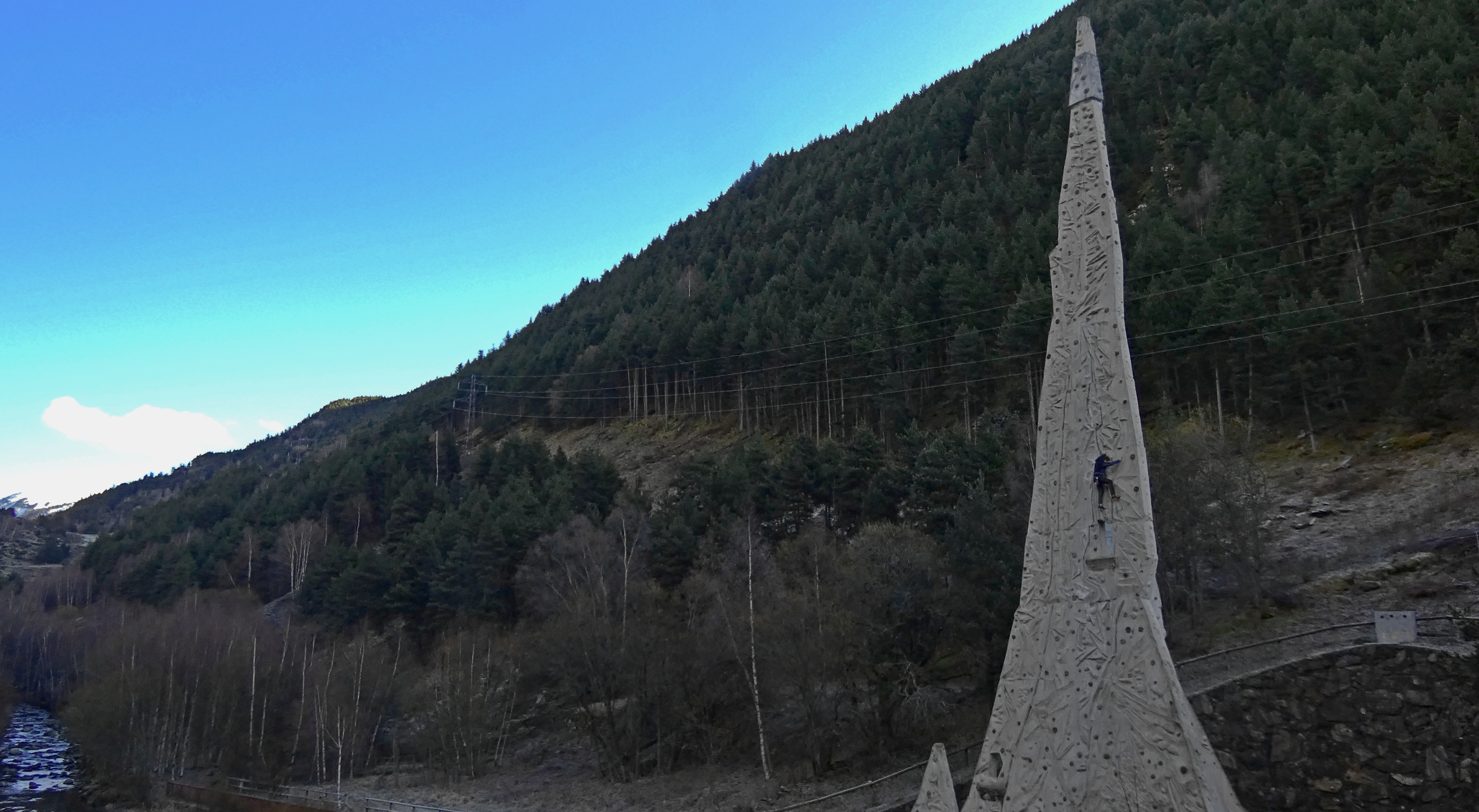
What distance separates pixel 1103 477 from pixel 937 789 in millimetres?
5138

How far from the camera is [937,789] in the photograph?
12336mm

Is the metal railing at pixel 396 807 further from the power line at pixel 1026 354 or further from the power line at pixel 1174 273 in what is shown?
the power line at pixel 1026 354

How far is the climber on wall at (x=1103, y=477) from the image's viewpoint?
11062 mm

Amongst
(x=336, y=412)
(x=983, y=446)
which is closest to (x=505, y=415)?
(x=983, y=446)

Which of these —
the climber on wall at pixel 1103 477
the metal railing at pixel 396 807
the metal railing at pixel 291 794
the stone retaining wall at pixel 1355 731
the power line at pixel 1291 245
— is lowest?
the metal railing at pixel 291 794

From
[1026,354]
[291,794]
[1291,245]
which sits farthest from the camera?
[1026,354]

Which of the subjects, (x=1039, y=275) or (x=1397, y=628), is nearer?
(x=1397, y=628)

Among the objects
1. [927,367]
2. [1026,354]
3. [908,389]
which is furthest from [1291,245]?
[908,389]

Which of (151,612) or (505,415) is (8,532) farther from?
(151,612)

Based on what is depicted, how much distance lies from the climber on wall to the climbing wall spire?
0.01 meters

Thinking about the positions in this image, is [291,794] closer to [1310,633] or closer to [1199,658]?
[1199,658]

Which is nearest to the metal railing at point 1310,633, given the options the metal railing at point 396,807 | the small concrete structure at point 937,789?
the small concrete structure at point 937,789

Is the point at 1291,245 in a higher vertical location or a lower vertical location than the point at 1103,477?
higher

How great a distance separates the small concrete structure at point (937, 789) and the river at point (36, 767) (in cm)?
3630
